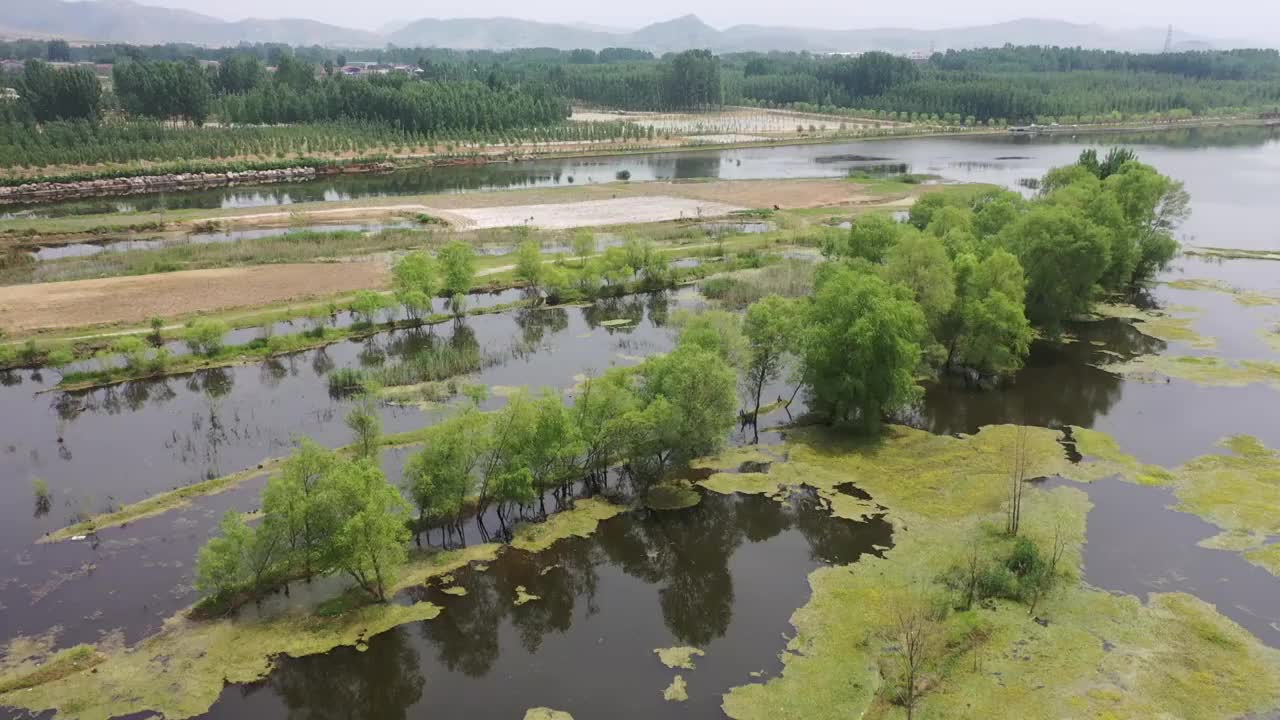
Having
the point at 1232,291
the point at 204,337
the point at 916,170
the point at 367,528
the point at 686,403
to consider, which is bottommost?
the point at 204,337

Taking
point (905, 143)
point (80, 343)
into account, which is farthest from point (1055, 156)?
point (80, 343)

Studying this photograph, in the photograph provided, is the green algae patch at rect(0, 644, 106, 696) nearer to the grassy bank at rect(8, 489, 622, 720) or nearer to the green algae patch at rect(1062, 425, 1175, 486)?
the grassy bank at rect(8, 489, 622, 720)

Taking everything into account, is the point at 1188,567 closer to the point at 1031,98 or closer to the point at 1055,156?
the point at 1055,156

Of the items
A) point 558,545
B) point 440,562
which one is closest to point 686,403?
point 558,545

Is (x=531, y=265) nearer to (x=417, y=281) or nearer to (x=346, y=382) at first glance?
(x=417, y=281)

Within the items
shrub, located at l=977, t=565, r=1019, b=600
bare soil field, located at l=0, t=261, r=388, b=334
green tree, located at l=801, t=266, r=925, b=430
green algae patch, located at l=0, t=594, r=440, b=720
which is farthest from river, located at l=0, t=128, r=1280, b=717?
bare soil field, located at l=0, t=261, r=388, b=334
